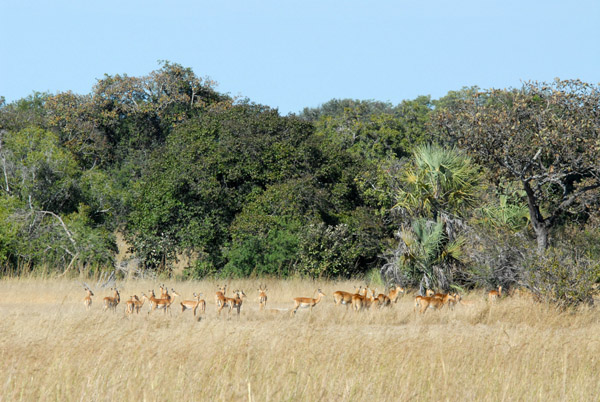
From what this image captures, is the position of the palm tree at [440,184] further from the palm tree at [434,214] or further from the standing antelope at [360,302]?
the standing antelope at [360,302]

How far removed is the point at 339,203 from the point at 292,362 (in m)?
14.9

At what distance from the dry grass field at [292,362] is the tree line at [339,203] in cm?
466

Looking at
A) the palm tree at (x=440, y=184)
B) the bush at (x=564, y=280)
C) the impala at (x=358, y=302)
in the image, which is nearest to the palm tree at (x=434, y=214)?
the palm tree at (x=440, y=184)

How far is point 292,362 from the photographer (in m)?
7.82

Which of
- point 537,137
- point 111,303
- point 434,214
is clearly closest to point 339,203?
point 434,214

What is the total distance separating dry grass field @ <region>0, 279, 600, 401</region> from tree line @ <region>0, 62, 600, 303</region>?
4661 mm

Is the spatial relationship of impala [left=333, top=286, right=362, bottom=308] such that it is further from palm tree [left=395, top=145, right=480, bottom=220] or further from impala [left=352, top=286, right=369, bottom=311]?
palm tree [left=395, top=145, right=480, bottom=220]

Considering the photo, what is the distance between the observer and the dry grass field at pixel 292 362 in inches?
268

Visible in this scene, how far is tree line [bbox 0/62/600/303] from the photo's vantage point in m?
17.6

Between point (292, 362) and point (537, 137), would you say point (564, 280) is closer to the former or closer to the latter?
point (537, 137)

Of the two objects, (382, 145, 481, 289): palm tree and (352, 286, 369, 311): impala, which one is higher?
(382, 145, 481, 289): palm tree

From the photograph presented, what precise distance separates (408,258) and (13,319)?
31.7 feet

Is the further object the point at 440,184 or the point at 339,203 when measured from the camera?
the point at 339,203

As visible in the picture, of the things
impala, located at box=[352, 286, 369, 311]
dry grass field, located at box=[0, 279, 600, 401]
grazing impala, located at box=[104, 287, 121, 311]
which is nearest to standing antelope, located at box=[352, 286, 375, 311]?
impala, located at box=[352, 286, 369, 311]
